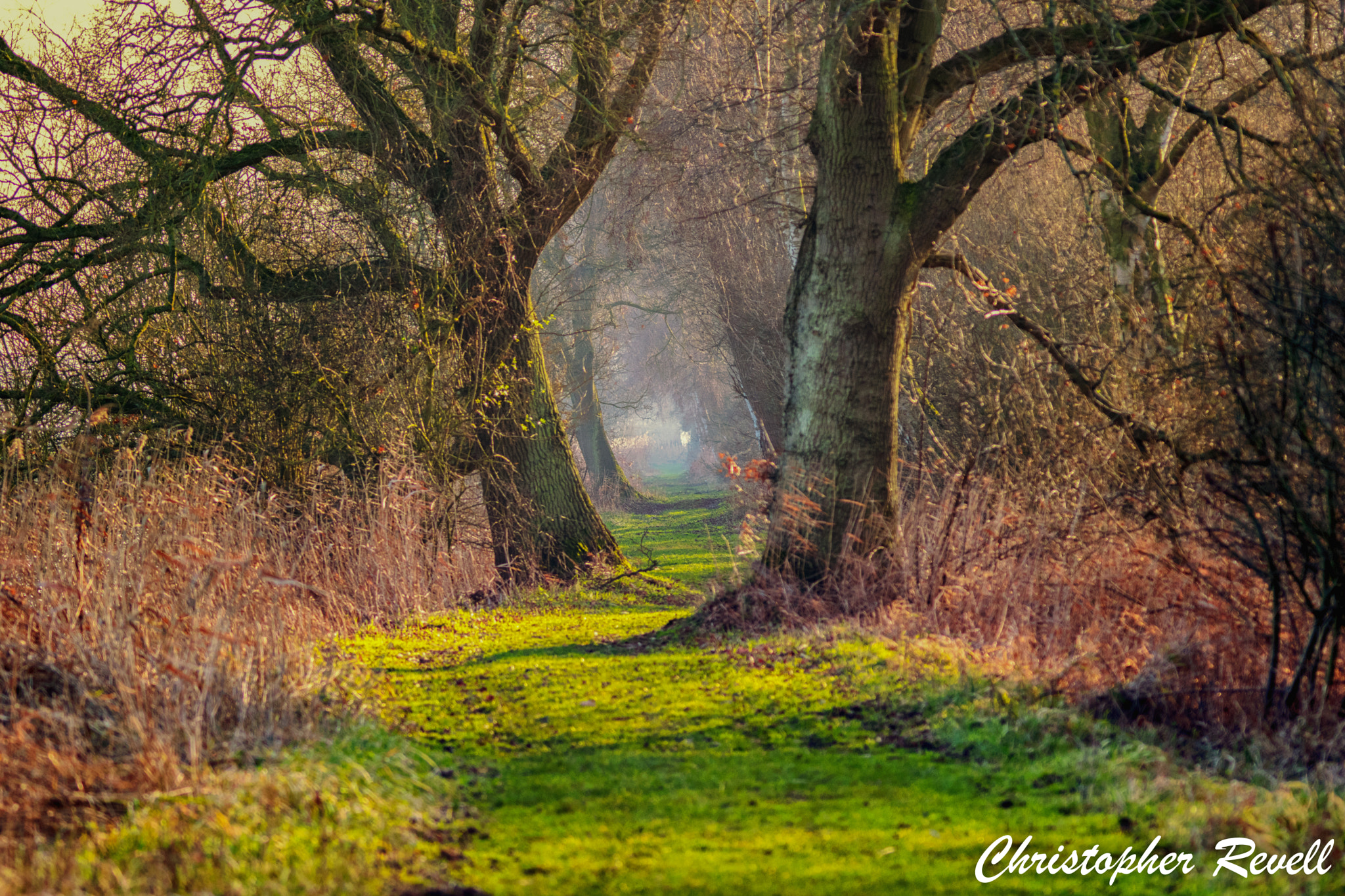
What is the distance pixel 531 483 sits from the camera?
1093 cm

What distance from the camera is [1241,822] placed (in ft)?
11.1

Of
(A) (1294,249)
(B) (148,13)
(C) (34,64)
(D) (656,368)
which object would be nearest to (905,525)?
(A) (1294,249)

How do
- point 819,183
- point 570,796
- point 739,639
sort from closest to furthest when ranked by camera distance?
point 570,796, point 739,639, point 819,183

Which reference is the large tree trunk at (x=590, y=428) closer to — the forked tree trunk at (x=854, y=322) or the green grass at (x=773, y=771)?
the forked tree trunk at (x=854, y=322)

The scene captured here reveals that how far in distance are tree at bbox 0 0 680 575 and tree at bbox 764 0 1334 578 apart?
8.57 feet

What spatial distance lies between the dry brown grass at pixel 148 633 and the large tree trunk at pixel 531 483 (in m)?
2.48

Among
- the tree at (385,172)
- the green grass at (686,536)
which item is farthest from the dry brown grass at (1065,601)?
the tree at (385,172)

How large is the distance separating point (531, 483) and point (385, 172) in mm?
3442

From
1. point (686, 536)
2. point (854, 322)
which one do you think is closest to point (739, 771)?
point (854, 322)

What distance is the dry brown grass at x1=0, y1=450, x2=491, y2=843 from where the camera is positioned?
347 centimetres

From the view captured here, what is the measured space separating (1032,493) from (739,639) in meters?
2.77

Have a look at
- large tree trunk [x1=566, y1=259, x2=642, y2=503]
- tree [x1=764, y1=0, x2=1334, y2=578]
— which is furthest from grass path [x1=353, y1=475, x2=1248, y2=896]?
large tree trunk [x1=566, y1=259, x2=642, y2=503]

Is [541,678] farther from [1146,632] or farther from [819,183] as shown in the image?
[819,183]

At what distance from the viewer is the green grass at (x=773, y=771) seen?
10.8 feet
